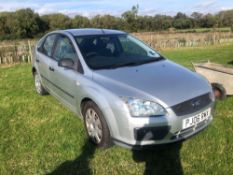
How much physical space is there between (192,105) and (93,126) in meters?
1.42

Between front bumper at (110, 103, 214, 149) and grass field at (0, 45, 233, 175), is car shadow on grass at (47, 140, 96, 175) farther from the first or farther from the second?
front bumper at (110, 103, 214, 149)

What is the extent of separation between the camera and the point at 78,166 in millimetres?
3672

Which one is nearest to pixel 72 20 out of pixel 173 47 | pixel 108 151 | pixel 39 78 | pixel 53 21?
pixel 53 21

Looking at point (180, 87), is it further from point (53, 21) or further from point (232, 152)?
point (53, 21)

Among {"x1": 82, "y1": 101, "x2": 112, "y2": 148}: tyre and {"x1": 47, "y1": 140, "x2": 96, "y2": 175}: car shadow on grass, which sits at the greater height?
{"x1": 82, "y1": 101, "x2": 112, "y2": 148}: tyre

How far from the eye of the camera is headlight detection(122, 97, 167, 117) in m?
3.42

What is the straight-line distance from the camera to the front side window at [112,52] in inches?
178

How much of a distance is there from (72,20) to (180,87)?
47110 mm

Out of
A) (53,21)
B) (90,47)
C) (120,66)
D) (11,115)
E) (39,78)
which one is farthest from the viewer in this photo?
(53,21)

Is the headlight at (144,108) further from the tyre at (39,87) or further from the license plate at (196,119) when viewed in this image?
the tyre at (39,87)

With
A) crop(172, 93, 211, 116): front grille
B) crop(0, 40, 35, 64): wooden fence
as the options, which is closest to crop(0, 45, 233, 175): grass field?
crop(172, 93, 211, 116): front grille

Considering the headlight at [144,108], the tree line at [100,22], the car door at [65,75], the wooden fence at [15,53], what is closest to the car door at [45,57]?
the car door at [65,75]

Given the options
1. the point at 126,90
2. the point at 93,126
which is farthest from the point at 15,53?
the point at 126,90

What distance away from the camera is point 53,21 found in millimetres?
46719
